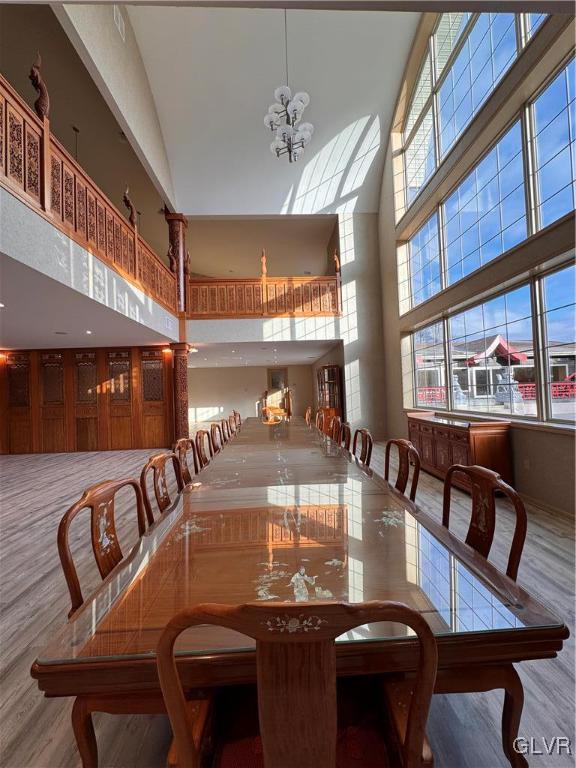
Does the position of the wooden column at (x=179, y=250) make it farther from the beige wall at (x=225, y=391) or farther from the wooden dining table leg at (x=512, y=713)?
the wooden dining table leg at (x=512, y=713)

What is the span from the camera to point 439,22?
6016mm

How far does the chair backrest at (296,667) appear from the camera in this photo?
1.98ft

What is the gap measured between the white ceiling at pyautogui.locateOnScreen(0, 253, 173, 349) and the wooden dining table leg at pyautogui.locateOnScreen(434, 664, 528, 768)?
3.61 metres

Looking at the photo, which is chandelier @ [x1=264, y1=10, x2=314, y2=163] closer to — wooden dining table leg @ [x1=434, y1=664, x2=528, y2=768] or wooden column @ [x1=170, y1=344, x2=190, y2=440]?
wooden column @ [x1=170, y1=344, x2=190, y2=440]

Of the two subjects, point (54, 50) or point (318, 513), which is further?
point (54, 50)

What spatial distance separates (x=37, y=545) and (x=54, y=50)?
6.57 m

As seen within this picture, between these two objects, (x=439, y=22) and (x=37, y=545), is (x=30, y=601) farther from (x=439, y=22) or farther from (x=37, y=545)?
(x=439, y=22)

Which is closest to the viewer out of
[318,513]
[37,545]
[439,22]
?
[318,513]

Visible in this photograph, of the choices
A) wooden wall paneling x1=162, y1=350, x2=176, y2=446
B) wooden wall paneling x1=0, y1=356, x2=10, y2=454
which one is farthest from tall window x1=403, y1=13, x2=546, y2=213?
wooden wall paneling x1=0, y1=356, x2=10, y2=454

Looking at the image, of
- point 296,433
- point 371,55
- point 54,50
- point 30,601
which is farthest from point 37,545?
point 371,55

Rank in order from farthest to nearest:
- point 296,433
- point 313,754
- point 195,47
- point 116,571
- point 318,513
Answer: point 195,47 < point 296,433 < point 318,513 < point 116,571 < point 313,754

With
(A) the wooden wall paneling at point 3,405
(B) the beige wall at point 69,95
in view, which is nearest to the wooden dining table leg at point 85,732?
(B) the beige wall at point 69,95

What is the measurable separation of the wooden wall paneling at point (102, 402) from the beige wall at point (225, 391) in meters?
5.90

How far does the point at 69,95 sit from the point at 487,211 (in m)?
6.64
